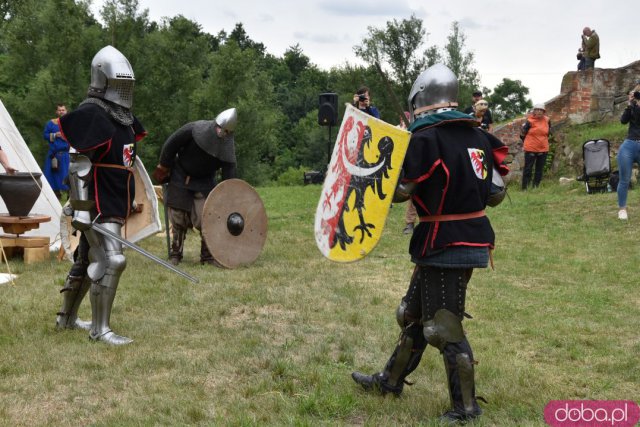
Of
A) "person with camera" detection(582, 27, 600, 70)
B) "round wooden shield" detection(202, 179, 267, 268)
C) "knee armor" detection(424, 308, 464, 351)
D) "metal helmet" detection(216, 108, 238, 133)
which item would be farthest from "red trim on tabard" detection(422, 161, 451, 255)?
"person with camera" detection(582, 27, 600, 70)

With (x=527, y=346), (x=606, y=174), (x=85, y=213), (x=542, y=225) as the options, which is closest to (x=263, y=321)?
(x=85, y=213)

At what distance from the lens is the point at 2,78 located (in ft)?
92.5

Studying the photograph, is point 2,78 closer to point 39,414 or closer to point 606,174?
point 606,174

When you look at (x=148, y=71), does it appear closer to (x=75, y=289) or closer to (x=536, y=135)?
(x=536, y=135)

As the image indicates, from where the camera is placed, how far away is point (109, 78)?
4715 mm

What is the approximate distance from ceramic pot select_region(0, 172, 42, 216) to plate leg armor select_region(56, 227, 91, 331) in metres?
2.82

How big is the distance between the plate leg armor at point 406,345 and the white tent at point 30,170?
543cm

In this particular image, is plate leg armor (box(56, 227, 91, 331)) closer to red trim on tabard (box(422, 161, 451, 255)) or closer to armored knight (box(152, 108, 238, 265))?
armored knight (box(152, 108, 238, 265))

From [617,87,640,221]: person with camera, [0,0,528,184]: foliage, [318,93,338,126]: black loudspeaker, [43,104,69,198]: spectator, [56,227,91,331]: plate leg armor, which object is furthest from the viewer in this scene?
[0,0,528,184]: foliage

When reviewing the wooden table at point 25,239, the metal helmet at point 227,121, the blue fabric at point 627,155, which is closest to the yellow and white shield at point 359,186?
the metal helmet at point 227,121

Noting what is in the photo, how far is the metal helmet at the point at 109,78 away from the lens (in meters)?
4.72

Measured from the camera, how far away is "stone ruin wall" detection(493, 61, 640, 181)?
15094 mm

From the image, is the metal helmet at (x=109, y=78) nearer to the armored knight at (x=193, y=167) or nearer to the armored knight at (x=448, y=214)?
the armored knight at (x=448, y=214)

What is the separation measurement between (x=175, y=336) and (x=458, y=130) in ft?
7.97
